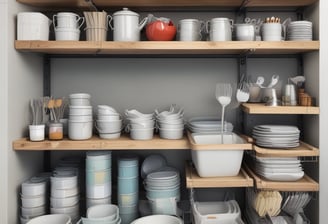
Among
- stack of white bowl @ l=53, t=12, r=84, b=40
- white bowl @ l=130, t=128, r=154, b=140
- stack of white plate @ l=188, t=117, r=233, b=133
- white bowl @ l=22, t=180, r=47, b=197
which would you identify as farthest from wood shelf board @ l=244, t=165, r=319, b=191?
stack of white bowl @ l=53, t=12, r=84, b=40

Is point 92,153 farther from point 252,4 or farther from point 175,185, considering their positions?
point 252,4

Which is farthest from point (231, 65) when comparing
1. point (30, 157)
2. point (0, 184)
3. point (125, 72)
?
point (0, 184)

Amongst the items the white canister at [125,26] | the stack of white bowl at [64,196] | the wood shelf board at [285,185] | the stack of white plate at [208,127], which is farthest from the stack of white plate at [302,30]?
the stack of white bowl at [64,196]

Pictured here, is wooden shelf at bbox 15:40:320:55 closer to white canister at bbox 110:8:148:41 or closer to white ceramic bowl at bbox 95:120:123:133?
white canister at bbox 110:8:148:41

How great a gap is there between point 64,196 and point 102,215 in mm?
238

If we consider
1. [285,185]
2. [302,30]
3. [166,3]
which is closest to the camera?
[285,185]

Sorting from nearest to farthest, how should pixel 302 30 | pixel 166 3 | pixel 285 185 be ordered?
pixel 285 185, pixel 302 30, pixel 166 3

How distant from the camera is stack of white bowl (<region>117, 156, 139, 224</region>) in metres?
1.61

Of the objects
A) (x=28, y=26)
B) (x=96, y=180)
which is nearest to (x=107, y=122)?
(x=96, y=180)

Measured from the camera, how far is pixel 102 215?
154 centimetres

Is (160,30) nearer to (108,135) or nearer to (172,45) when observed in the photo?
(172,45)

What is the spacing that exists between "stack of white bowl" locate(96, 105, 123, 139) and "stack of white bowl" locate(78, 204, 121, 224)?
1.28 feet

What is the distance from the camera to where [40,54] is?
1825mm

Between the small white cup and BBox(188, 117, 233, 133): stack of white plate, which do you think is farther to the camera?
BBox(188, 117, 233, 133): stack of white plate
